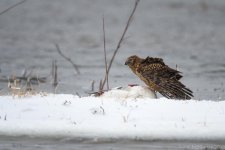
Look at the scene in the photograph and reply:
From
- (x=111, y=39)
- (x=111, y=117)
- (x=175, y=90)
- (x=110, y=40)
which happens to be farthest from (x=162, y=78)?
(x=111, y=39)

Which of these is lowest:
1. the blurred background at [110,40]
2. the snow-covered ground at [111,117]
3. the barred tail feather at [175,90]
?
the snow-covered ground at [111,117]

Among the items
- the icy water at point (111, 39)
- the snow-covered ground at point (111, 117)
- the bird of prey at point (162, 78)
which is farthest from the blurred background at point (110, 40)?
the snow-covered ground at point (111, 117)

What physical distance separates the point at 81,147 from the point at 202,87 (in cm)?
523

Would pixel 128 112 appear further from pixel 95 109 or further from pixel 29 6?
pixel 29 6

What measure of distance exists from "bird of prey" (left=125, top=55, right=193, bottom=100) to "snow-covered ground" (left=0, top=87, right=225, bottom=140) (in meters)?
0.55

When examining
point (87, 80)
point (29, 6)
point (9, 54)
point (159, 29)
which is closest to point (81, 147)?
point (87, 80)

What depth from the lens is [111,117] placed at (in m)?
7.97

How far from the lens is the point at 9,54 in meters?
16.1

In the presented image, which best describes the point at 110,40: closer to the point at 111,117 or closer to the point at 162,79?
the point at 162,79

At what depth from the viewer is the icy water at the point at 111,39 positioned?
529 inches

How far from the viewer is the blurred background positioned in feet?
43.8

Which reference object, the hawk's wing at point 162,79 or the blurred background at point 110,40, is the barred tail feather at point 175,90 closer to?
the hawk's wing at point 162,79

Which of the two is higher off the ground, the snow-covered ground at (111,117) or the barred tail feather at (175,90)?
the barred tail feather at (175,90)

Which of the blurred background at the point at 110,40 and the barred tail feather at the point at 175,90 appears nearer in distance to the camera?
the barred tail feather at the point at 175,90
